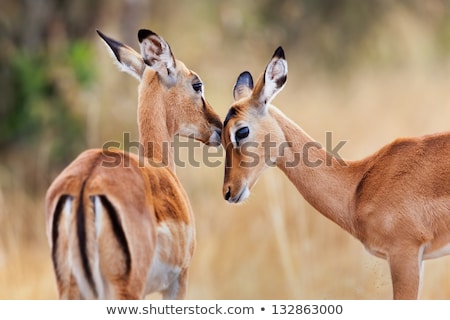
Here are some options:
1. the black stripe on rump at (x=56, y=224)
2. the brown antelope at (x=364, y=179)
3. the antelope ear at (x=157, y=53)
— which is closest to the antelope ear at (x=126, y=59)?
the antelope ear at (x=157, y=53)

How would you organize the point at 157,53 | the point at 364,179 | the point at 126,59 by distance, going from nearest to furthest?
the point at 364,179 < the point at 157,53 < the point at 126,59

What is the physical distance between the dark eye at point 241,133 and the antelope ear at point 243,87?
1.33 feet

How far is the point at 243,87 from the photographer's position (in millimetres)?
5668

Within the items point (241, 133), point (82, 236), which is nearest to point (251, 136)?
point (241, 133)

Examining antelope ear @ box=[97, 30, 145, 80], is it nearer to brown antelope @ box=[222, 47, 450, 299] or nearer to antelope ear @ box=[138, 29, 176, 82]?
antelope ear @ box=[138, 29, 176, 82]

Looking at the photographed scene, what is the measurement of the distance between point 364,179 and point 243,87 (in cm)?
86

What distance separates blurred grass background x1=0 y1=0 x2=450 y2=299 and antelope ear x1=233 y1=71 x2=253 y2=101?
240cm

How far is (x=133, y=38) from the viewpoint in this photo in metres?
10.7

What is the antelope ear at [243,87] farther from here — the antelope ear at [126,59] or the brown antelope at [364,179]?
the antelope ear at [126,59]

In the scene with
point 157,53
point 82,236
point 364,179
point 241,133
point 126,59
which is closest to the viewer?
point 82,236

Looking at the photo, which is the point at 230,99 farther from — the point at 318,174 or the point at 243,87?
the point at 318,174

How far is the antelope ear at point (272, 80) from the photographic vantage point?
516 centimetres

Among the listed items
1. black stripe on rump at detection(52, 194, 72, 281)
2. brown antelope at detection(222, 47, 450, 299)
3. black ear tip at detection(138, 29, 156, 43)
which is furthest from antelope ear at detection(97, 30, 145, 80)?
black stripe on rump at detection(52, 194, 72, 281)

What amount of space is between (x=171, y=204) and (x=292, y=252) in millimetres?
4319
